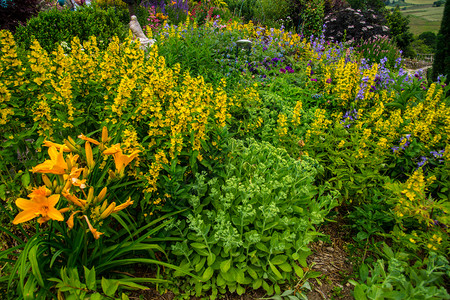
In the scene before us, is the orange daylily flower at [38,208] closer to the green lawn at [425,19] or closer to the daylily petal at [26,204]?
the daylily petal at [26,204]

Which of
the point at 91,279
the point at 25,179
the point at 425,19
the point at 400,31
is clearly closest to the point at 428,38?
the point at 400,31

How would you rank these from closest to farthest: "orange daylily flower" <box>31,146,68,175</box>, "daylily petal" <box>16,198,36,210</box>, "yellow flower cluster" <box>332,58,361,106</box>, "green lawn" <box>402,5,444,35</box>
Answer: "daylily petal" <box>16,198,36,210</box> → "orange daylily flower" <box>31,146,68,175</box> → "yellow flower cluster" <box>332,58,361,106</box> → "green lawn" <box>402,5,444,35</box>

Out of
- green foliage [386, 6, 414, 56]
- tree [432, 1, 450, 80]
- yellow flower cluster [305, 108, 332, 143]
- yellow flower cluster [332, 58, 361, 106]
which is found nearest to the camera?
yellow flower cluster [305, 108, 332, 143]

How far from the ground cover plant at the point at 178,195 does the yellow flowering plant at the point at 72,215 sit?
→ 0.03ft

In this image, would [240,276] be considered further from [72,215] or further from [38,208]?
[38,208]

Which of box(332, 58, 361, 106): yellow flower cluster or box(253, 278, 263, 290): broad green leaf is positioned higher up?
box(332, 58, 361, 106): yellow flower cluster

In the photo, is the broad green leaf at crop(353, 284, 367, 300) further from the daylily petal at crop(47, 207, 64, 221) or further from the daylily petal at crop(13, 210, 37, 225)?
the daylily petal at crop(13, 210, 37, 225)

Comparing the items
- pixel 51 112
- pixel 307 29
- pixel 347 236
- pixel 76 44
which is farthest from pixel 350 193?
pixel 307 29

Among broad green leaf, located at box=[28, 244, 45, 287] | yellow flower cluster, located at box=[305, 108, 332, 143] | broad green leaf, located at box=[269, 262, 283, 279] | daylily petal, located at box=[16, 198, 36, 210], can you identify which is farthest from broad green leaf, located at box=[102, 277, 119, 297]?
yellow flower cluster, located at box=[305, 108, 332, 143]

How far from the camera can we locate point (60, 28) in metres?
6.07

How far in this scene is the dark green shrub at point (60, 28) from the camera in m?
5.74

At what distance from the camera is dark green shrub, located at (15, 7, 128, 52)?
18.8 feet

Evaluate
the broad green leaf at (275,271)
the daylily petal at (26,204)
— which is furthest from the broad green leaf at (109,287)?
the broad green leaf at (275,271)

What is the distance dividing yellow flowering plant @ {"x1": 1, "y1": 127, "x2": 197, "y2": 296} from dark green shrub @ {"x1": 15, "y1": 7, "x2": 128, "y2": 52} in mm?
4530
